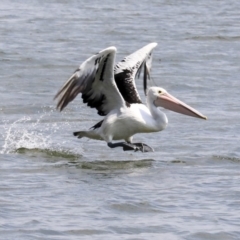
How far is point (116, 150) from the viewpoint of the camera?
1138 centimetres

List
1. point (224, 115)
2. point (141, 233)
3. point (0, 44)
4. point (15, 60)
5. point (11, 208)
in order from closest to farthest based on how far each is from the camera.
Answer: point (141, 233), point (11, 208), point (224, 115), point (15, 60), point (0, 44)

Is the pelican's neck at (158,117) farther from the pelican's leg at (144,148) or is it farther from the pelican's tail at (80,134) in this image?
the pelican's tail at (80,134)

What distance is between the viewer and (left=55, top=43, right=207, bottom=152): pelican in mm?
10172

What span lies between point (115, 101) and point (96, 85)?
39 centimetres

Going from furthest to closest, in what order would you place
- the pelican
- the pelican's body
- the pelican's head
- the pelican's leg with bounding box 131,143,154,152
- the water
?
the pelican's head < the pelican's body < the pelican's leg with bounding box 131,143,154,152 < the pelican < the water

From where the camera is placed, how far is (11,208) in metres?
8.18

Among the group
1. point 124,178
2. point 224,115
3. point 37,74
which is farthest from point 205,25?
point 124,178

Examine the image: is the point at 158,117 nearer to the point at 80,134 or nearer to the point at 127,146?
the point at 127,146

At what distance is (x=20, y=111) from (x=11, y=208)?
5.03 meters

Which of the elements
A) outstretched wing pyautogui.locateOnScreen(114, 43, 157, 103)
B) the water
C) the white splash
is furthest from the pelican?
the white splash

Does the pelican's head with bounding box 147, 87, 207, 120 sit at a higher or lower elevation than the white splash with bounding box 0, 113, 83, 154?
higher

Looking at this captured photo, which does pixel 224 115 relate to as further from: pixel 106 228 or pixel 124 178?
pixel 106 228

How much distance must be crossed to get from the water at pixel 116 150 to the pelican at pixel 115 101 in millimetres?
285

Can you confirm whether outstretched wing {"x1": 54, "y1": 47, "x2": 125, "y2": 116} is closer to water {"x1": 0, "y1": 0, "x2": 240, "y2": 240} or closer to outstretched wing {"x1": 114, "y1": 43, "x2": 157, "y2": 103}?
outstretched wing {"x1": 114, "y1": 43, "x2": 157, "y2": 103}
